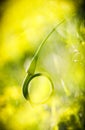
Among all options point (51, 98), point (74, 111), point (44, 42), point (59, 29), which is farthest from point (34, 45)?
point (74, 111)

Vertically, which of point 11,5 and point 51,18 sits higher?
point 11,5

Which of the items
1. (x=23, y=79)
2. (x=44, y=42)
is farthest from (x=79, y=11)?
(x=23, y=79)

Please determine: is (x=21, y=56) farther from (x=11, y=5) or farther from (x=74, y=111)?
(x=74, y=111)

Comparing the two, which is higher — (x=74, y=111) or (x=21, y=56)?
(x=21, y=56)

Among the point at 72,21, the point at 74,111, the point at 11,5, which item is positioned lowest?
the point at 74,111

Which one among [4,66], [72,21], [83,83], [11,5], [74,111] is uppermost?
[11,5]

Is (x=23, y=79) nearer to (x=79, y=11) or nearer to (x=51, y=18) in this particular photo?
(x=51, y=18)
